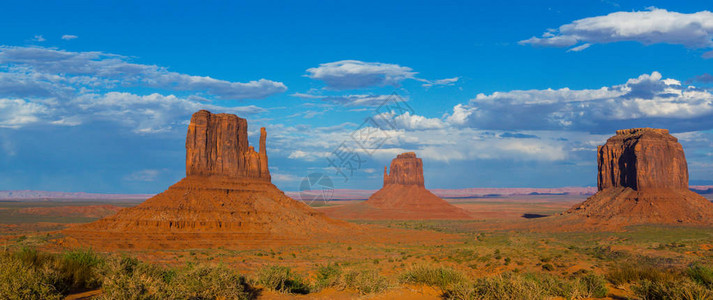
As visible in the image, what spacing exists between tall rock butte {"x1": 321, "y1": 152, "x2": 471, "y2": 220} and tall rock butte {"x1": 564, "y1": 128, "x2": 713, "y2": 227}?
42.9m

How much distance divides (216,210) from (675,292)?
179 feet

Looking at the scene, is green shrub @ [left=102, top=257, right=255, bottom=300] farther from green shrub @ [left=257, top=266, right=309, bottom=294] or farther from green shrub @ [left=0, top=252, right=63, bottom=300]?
green shrub @ [left=0, top=252, right=63, bottom=300]

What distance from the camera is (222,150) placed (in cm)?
6944

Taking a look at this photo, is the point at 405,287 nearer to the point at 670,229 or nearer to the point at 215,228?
the point at 215,228

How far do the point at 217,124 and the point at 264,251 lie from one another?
87.6 ft

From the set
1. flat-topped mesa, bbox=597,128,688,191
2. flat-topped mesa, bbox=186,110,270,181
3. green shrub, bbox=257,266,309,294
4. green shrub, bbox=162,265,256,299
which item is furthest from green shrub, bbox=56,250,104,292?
flat-topped mesa, bbox=597,128,688,191

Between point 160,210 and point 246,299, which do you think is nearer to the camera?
point 246,299

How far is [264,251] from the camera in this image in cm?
4916

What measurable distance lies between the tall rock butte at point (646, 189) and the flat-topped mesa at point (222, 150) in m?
53.5

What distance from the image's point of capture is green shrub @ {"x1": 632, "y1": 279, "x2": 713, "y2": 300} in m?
11.9

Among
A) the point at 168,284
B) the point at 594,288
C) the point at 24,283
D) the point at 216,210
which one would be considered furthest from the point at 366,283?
the point at 216,210

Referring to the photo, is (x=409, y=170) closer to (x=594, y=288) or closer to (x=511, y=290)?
(x=594, y=288)

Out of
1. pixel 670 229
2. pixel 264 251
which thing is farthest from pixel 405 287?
pixel 670 229

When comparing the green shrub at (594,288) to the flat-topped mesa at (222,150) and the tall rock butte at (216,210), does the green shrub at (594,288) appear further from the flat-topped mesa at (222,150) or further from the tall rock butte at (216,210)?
the flat-topped mesa at (222,150)
